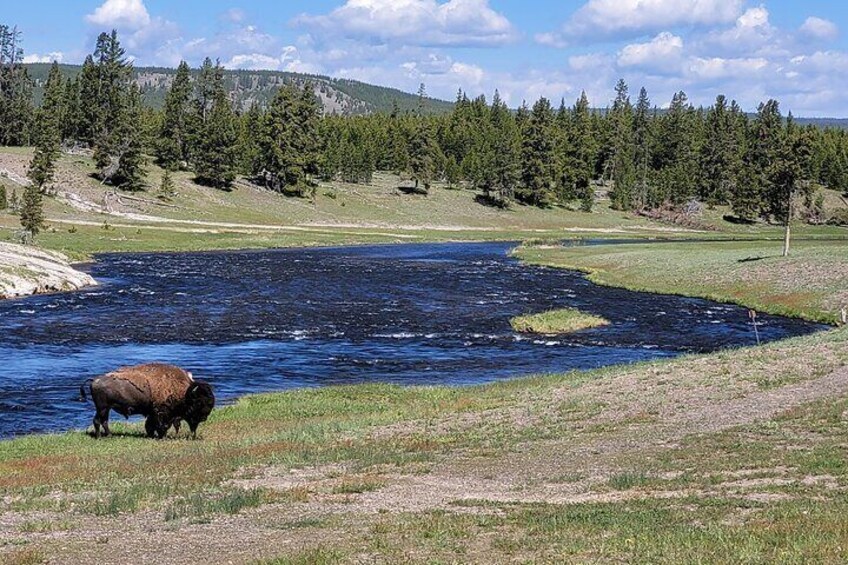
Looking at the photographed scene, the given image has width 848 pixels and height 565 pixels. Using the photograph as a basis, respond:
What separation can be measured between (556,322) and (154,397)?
28.1 metres

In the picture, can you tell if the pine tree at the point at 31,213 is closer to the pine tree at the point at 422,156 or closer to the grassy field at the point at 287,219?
the grassy field at the point at 287,219

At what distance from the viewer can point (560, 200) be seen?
169125mm

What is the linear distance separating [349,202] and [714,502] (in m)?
134

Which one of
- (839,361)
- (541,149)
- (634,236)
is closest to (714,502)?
(839,361)

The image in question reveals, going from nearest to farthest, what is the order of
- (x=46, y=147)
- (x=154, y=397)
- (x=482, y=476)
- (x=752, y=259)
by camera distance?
(x=482, y=476)
(x=154, y=397)
(x=752, y=259)
(x=46, y=147)

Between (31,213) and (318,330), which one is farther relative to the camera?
(31,213)

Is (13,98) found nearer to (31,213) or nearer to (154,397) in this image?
(31,213)

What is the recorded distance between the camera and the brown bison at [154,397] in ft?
79.3

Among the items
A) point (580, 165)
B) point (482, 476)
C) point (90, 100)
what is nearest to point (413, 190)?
point (580, 165)

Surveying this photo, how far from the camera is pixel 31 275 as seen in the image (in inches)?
2331

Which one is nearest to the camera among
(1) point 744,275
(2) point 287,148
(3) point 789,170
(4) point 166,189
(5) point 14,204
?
(1) point 744,275

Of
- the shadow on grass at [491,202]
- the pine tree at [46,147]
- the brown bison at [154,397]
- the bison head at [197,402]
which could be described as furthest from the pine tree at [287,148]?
the bison head at [197,402]

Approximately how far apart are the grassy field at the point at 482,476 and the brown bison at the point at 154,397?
2.42 ft

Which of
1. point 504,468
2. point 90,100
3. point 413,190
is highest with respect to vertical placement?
point 90,100
